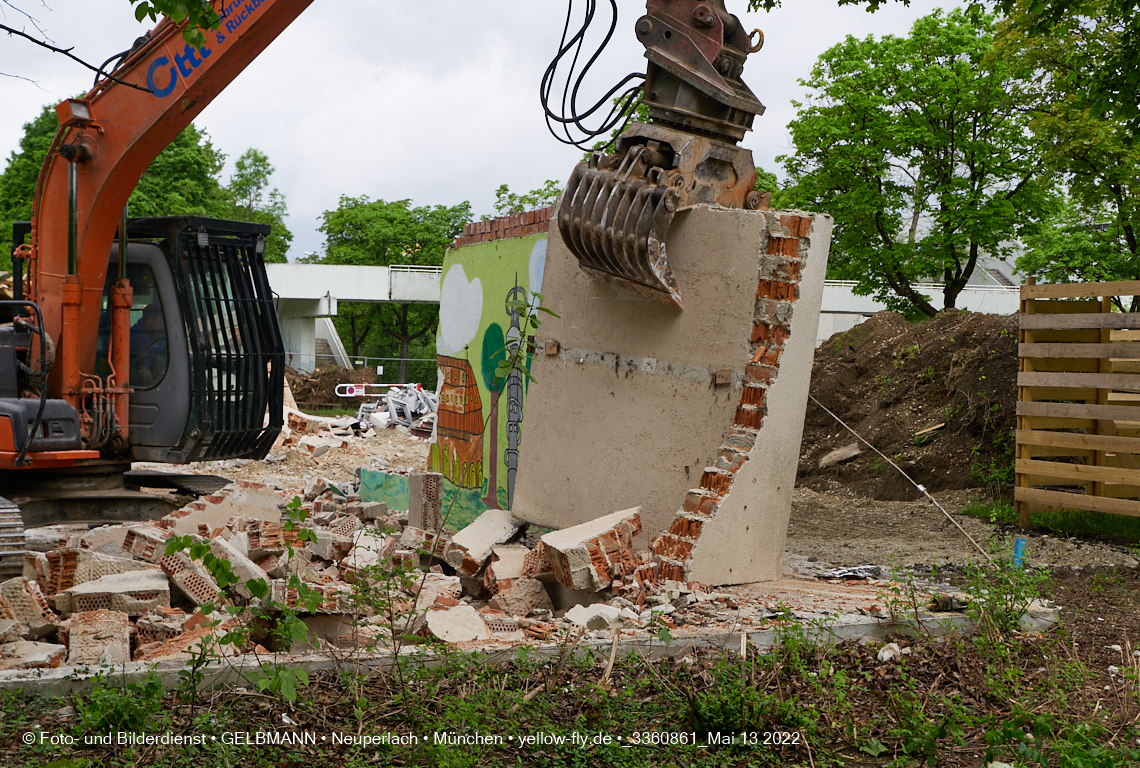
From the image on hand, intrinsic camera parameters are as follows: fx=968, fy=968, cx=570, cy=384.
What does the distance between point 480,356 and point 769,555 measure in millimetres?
3671

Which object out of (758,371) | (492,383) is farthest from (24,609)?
(492,383)

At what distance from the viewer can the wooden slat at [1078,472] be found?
8.84 meters

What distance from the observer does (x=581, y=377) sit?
6.90 m

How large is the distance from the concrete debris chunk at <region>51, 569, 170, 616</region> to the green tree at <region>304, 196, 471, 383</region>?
3297 cm

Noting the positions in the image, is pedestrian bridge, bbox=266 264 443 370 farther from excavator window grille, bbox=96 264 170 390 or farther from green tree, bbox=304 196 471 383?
excavator window grille, bbox=96 264 170 390

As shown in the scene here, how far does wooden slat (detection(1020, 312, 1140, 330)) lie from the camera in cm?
904

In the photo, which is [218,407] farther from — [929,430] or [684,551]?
[929,430]

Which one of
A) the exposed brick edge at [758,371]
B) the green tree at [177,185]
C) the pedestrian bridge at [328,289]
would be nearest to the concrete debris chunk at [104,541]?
the exposed brick edge at [758,371]

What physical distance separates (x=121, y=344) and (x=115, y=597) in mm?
3296

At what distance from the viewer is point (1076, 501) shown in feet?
30.3

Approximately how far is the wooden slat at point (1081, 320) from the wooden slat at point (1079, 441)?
105cm

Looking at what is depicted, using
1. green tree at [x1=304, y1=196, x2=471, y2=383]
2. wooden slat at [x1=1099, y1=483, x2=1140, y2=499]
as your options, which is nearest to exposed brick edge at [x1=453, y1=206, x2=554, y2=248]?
wooden slat at [x1=1099, y1=483, x2=1140, y2=499]

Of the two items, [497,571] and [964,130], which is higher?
[964,130]

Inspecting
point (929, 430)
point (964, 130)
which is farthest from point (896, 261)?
point (929, 430)
